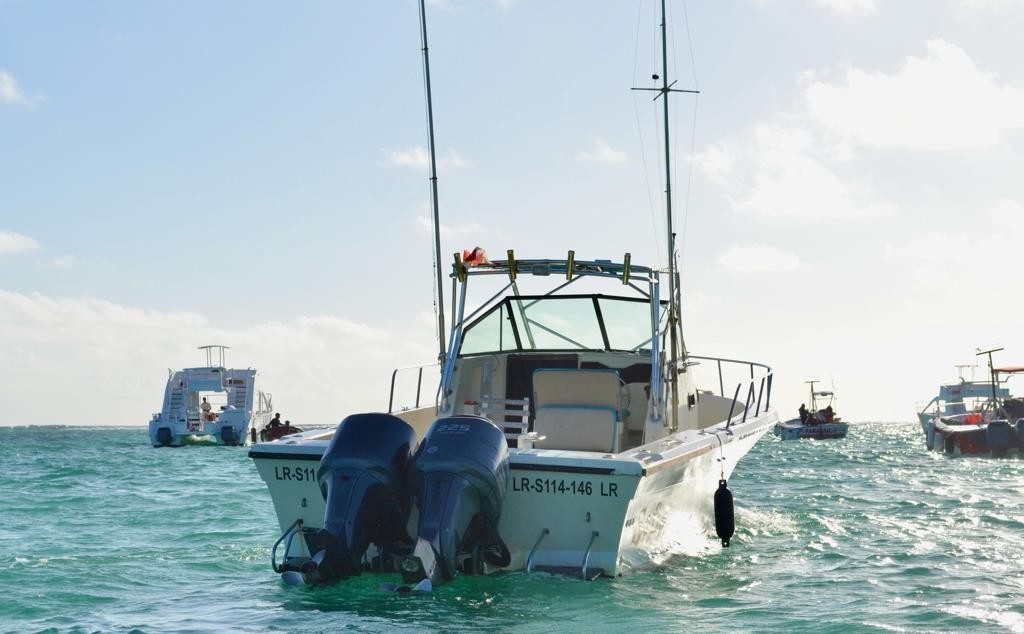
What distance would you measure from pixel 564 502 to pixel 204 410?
55603 mm

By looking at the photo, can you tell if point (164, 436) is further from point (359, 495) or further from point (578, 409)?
point (359, 495)

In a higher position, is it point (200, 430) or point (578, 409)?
point (200, 430)

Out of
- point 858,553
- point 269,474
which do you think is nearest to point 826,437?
point 858,553

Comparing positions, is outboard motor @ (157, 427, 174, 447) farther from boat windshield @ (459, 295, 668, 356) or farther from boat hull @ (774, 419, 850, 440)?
boat windshield @ (459, 295, 668, 356)

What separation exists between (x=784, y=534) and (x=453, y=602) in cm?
604

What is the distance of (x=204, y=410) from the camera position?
199 ft

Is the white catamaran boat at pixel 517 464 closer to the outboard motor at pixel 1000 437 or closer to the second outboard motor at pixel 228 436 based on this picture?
the outboard motor at pixel 1000 437

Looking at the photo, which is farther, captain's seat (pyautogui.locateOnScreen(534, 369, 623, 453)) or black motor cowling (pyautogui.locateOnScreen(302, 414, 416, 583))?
captain's seat (pyautogui.locateOnScreen(534, 369, 623, 453))

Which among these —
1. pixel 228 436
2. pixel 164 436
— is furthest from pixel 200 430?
pixel 164 436

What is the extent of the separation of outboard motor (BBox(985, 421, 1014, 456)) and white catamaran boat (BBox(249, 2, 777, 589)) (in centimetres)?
2720

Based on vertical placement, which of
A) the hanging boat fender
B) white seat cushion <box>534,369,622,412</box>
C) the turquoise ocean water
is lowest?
the turquoise ocean water

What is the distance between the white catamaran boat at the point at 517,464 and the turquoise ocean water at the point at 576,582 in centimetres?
26

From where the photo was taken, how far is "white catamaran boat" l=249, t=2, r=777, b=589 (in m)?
7.75

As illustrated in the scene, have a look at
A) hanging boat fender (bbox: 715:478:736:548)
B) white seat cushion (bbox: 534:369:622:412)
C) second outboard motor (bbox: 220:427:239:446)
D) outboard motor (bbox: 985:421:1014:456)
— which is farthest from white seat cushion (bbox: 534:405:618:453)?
second outboard motor (bbox: 220:427:239:446)
